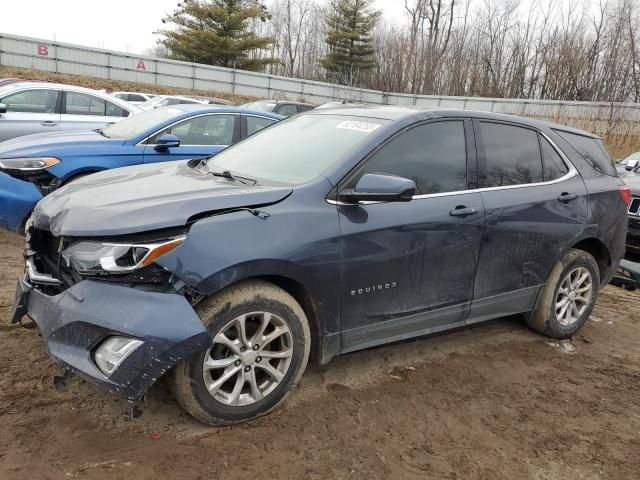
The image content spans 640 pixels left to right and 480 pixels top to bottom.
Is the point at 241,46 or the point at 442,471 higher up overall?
the point at 241,46

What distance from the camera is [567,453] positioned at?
2.90 meters

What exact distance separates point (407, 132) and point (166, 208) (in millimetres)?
1631

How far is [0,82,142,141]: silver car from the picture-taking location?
8289 millimetres

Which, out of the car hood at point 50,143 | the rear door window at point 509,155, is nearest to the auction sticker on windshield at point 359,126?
the rear door window at point 509,155

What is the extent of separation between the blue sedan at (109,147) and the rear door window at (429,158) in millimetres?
3464

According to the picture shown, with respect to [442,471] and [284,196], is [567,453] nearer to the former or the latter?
[442,471]

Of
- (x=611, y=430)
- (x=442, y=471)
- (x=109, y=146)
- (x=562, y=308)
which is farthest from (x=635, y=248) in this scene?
(x=109, y=146)

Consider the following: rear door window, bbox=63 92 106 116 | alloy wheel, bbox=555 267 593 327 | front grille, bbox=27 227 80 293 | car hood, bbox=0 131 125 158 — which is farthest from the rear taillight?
rear door window, bbox=63 92 106 116

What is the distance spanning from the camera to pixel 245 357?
9.15 feet

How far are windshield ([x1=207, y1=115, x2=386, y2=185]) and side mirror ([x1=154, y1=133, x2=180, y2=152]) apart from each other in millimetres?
2147

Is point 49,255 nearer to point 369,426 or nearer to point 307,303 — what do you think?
point 307,303

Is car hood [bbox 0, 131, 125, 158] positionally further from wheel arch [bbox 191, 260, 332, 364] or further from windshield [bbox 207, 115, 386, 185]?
wheel arch [bbox 191, 260, 332, 364]

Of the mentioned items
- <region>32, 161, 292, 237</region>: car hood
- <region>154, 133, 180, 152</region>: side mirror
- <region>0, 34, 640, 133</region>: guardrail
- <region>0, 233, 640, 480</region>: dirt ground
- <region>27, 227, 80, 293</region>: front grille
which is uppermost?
<region>0, 34, 640, 133</region>: guardrail

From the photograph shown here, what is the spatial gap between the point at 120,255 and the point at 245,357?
817 mm
